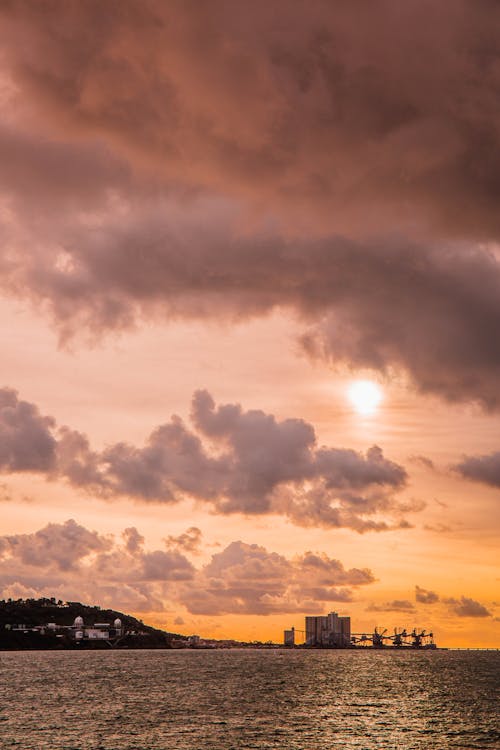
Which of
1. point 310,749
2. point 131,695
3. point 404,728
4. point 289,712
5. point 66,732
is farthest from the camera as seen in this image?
point 131,695

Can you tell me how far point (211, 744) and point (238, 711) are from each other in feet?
140

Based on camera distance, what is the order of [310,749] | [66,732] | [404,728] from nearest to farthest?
[310,749], [66,732], [404,728]

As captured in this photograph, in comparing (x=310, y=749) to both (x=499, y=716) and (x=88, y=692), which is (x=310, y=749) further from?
(x=88, y=692)

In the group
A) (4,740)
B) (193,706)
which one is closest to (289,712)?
(193,706)

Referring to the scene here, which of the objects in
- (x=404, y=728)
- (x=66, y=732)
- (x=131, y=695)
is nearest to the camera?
(x=66, y=732)

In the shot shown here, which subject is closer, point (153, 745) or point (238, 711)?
point (153, 745)

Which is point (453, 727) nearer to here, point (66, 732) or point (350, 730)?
point (350, 730)

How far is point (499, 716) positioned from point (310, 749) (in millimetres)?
57735

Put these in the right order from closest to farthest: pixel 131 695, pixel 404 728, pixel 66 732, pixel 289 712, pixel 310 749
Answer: pixel 310 749 → pixel 66 732 → pixel 404 728 → pixel 289 712 → pixel 131 695

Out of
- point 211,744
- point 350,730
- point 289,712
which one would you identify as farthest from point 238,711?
point 211,744

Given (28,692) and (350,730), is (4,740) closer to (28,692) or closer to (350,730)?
(350,730)

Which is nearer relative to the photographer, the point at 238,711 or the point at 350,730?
the point at 350,730

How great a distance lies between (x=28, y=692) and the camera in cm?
19738

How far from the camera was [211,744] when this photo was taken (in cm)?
11138
